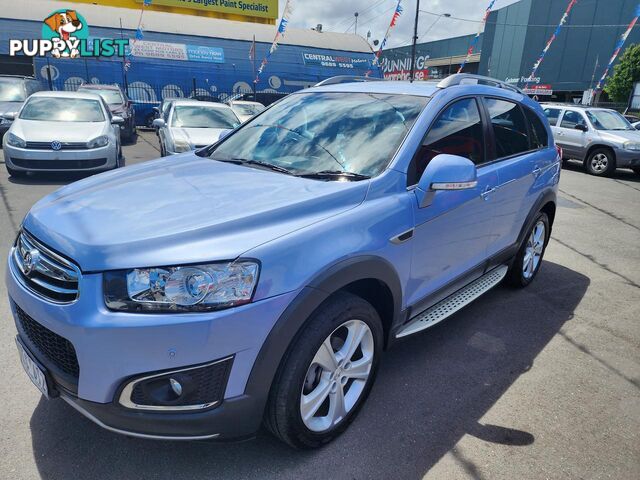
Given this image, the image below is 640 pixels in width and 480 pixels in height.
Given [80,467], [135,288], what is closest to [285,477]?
[80,467]

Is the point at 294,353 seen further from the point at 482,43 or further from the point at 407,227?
the point at 482,43

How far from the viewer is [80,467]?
2.10 metres

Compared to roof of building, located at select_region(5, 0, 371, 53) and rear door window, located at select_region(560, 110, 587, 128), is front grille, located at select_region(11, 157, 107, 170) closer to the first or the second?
rear door window, located at select_region(560, 110, 587, 128)

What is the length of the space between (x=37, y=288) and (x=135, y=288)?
0.58m

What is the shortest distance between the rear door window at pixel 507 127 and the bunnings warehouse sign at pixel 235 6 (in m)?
41.6

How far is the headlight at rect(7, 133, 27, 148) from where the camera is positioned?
7676 millimetres

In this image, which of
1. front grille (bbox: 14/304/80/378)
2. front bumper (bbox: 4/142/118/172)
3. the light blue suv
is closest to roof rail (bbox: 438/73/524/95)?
the light blue suv

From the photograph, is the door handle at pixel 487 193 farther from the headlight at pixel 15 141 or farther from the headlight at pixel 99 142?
the headlight at pixel 15 141

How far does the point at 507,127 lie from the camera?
3.74 meters

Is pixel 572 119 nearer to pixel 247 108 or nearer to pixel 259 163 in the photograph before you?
pixel 247 108

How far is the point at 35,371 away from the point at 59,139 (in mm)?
6890

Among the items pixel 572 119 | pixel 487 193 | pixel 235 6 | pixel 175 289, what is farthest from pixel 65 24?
pixel 175 289

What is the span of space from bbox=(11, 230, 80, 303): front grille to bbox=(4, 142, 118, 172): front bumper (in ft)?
20.9

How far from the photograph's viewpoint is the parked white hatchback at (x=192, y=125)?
7.92m
